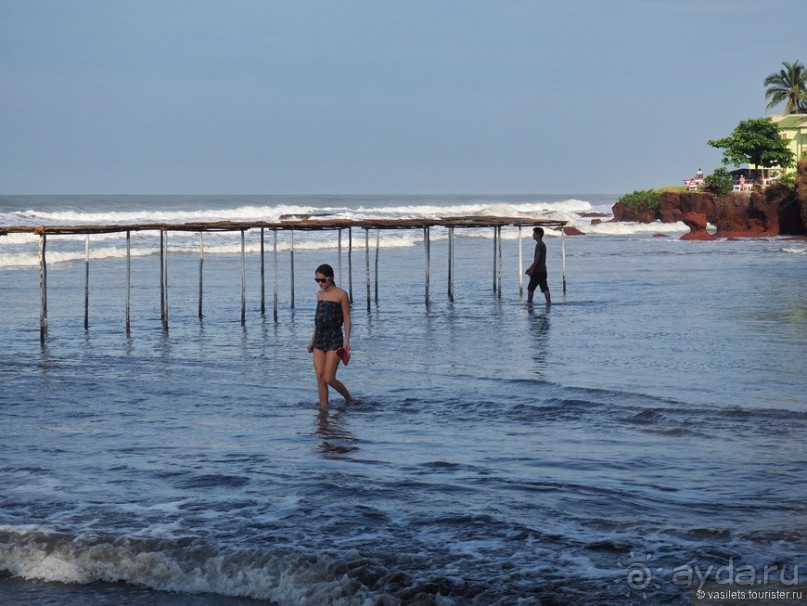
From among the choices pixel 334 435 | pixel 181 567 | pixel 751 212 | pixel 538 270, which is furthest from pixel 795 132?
pixel 181 567

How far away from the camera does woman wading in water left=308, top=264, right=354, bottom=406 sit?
36.0 feet

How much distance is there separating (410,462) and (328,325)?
2.59 m

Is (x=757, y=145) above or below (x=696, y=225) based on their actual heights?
above

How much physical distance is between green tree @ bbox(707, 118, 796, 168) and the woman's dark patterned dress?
5852 centimetres

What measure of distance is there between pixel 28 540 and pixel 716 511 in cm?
477

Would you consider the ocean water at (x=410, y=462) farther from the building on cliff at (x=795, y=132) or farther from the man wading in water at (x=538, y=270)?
A: the building on cliff at (x=795, y=132)

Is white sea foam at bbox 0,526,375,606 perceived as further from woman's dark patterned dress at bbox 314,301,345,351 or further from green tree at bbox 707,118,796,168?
green tree at bbox 707,118,796,168

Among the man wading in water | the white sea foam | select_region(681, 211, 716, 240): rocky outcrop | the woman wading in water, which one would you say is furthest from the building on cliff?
the white sea foam

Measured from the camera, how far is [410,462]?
887 centimetres

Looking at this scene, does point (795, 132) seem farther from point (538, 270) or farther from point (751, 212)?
point (538, 270)

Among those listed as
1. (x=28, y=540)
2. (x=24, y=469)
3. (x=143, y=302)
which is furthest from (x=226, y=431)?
(x=143, y=302)

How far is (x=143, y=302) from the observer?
24.9 m

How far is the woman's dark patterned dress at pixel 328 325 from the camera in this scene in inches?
433

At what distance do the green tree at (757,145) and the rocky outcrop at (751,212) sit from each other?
6.05 meters
